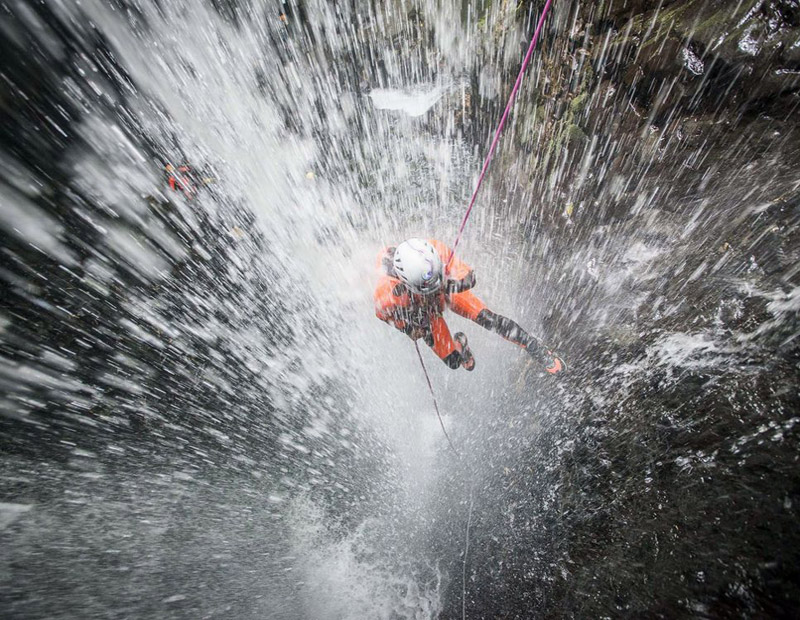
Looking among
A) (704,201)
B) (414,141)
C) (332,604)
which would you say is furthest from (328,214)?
(332,604)

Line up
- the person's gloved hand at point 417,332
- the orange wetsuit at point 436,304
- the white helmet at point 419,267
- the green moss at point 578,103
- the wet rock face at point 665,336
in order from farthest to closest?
the green moss at point 578,103, the person's gloved hand at point 417,332, the orange wetsuit at point 436,304, the white helmet at point 419,267, the wet rock face at point 665,336

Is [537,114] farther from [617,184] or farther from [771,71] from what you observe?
[771,71]

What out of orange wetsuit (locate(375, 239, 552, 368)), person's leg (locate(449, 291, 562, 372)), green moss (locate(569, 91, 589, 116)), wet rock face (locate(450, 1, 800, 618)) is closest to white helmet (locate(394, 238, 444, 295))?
orange wetsuit (locate(375, 239, 552, 368))

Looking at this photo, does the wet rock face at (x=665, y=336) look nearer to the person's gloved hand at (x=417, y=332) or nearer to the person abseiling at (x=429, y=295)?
the person abseiling at (x=429, y=295)

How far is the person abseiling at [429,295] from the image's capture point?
3.30 m

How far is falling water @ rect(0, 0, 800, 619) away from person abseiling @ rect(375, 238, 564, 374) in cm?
66

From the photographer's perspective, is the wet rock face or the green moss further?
the green moss

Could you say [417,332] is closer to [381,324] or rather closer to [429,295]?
[429,295]

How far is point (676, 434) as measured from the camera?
209 cm

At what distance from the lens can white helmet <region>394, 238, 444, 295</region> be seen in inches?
128

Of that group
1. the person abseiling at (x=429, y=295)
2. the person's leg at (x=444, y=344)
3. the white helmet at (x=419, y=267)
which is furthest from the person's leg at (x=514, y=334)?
the white helmet at (x=419, y=267)

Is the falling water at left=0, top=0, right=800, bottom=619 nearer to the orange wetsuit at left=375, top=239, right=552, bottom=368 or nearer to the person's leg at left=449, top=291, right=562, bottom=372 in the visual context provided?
the person's leg at left=449, top=291, right=562, bottom=372

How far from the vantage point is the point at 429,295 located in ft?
11.9

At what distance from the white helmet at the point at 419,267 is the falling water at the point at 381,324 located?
5.61 feet
